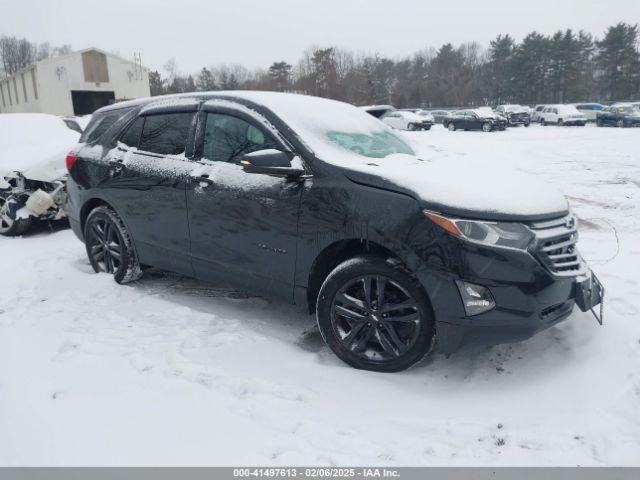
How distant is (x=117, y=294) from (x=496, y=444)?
353 centimetres

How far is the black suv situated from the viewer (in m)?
2.82

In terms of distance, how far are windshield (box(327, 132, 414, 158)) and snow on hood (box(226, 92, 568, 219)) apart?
0.17 feet

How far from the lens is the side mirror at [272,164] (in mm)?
3236

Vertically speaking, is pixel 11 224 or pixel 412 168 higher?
pixel 412 168

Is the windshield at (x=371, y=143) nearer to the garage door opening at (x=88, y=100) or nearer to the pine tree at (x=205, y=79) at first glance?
the garage door opening at (x=88, y=100)

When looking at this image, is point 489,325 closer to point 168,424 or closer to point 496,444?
point 496,444

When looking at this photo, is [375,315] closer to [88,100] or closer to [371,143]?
[371,143]

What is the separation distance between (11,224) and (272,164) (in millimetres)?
5572

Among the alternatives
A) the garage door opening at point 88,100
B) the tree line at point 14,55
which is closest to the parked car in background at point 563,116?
the garage door opening at point 88,100

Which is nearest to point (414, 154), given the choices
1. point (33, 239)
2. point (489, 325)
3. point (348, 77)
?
point (489, 325)

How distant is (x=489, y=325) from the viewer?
283 centimetres

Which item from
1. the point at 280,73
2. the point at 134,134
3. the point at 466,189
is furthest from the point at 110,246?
the point at 280,73

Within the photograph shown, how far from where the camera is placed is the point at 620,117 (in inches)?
1185

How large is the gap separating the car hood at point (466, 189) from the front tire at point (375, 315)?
468 millimetres
